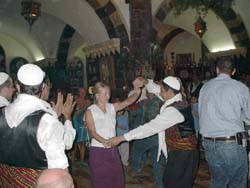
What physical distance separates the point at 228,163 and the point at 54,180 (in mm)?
2185

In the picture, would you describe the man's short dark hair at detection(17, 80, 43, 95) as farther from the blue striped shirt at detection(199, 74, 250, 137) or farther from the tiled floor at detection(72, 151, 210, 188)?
the tiled floor at detection(72, 151, 210, 188)

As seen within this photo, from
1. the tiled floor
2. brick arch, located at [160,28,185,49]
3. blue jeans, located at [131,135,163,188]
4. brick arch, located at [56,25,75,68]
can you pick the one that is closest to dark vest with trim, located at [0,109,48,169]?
blue jeans, located at [131,135,163,188]

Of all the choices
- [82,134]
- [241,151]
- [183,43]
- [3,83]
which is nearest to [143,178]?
[82,134]

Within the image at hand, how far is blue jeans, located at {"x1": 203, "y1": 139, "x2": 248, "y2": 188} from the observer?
3.58m

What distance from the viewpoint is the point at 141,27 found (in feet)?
25.0

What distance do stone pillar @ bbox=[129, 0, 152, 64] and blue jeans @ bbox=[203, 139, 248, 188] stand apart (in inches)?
166

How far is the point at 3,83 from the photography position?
3.87 metres

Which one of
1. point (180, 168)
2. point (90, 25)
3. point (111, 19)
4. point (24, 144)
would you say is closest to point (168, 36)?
point (90, 25)

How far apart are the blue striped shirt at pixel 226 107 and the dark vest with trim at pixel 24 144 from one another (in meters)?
1.89

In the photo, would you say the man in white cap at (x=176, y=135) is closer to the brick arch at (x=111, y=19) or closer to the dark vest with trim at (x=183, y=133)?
the dark vest with trim at (x=183, y=133)

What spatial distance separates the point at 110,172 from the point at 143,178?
7.89ft

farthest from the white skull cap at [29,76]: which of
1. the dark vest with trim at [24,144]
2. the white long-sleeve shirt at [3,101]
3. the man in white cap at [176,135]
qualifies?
the man in white cap at [176,135]

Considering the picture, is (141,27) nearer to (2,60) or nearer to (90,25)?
(90,25)

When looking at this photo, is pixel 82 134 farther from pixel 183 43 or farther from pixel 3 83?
pixel 183 43
